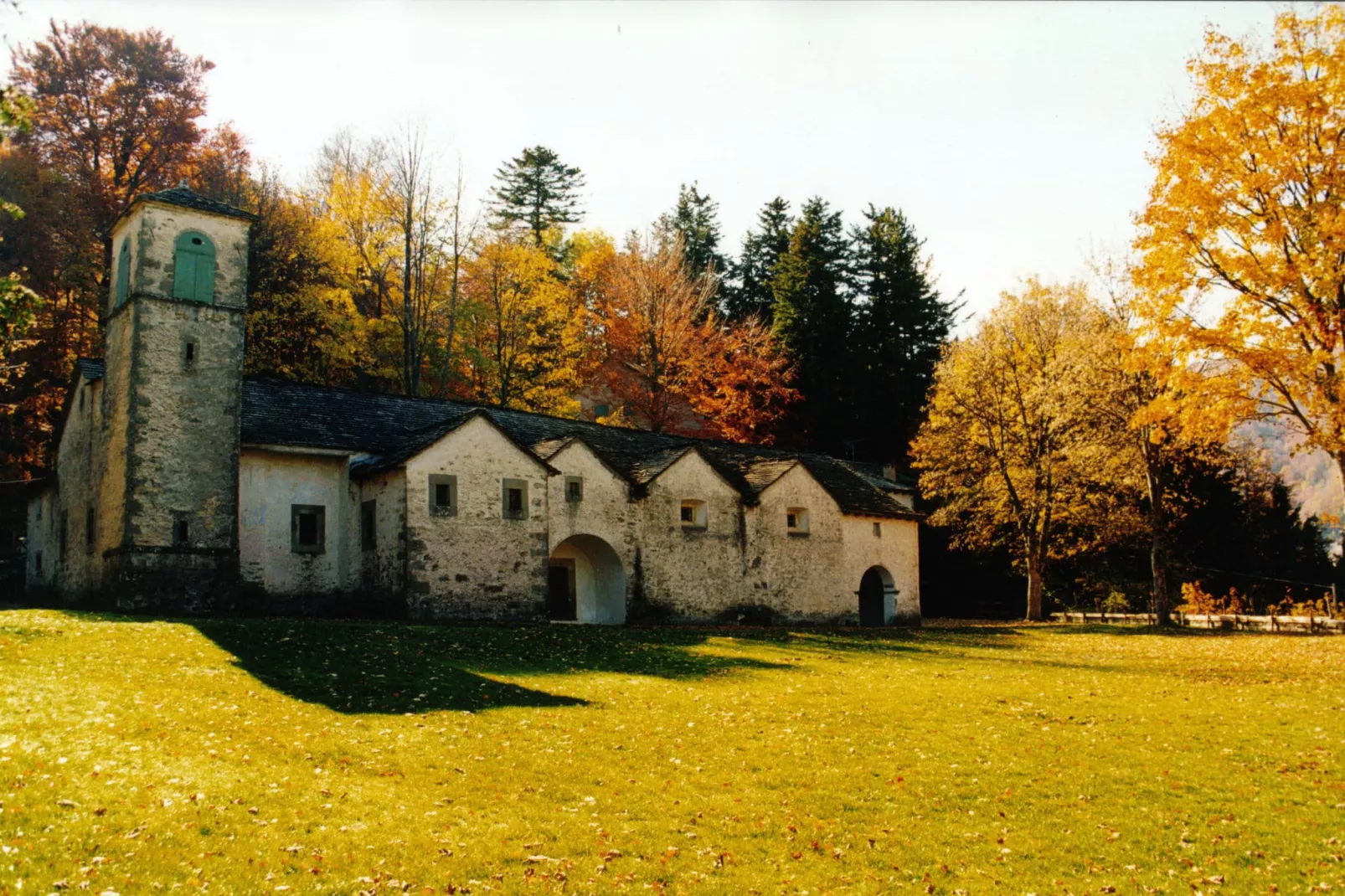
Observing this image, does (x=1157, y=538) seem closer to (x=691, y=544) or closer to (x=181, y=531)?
(x=691, y=544)

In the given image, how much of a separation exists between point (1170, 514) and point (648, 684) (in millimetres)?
35664

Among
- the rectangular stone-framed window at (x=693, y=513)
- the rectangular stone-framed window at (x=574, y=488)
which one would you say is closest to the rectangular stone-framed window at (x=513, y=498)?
the rectangular stone-framed window at (x=574, y=488)

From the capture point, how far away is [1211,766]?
12.3 metres

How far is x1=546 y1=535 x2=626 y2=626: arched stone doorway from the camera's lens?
104 ft

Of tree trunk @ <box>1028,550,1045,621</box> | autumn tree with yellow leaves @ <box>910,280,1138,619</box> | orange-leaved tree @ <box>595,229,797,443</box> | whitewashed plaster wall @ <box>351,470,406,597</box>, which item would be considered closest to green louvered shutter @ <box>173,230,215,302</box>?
whitewashed plaster wall @ <box>351,470,406,597</box>

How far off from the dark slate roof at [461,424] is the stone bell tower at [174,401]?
198cm

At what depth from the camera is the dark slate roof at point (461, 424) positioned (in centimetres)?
2761

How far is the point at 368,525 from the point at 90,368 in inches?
352

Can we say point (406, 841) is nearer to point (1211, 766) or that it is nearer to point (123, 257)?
point (1211, 766)

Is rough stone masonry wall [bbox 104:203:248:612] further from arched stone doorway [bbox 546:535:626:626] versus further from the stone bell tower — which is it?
arched stone doorway [bbox 546:535:626:626]

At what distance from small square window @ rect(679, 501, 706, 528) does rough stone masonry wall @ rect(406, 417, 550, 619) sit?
6650 millimetres

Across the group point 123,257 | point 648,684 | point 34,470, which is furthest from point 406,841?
point 34,470

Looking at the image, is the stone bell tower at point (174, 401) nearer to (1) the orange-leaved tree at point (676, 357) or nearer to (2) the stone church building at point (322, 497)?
(2) the stone church building at point (322, 497)

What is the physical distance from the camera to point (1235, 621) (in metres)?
34.6
